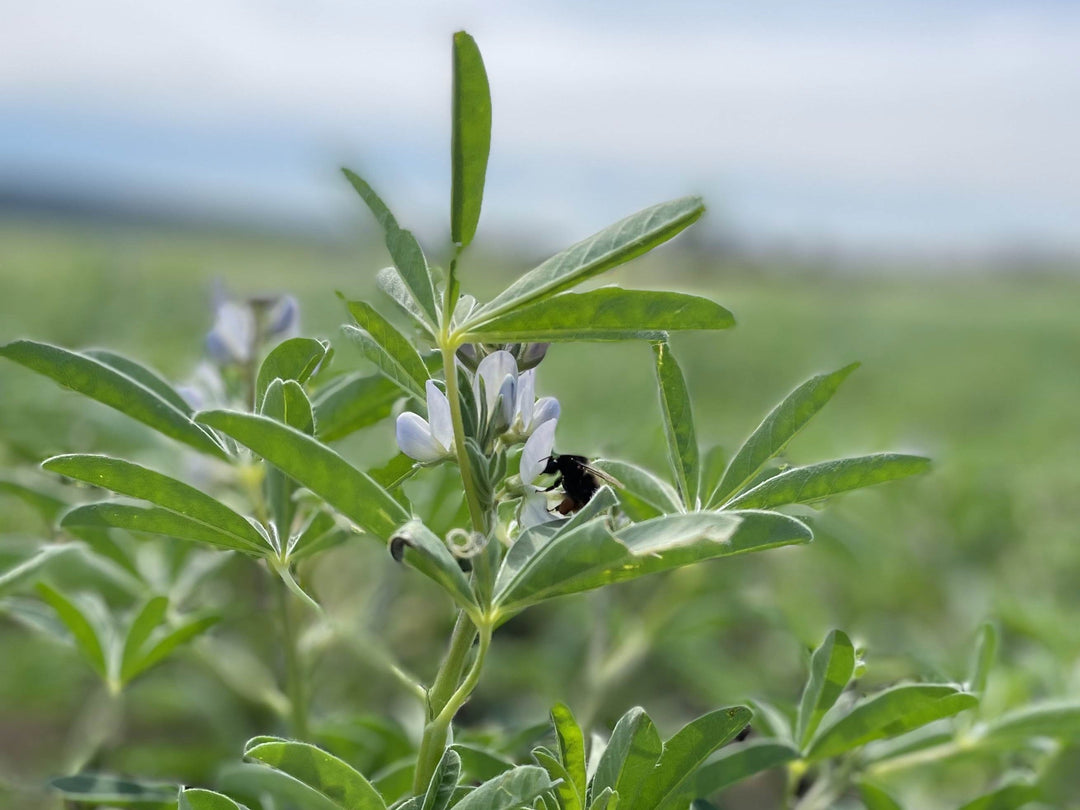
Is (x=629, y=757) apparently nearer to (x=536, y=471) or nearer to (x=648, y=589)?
(x=536, y=471)

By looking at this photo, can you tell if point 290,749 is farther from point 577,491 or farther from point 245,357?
point 245,357

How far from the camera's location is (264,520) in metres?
0.84

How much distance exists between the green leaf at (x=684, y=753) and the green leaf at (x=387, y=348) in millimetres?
261

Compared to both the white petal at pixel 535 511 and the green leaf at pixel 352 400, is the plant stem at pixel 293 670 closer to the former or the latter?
the green leaf at pixel 352 400

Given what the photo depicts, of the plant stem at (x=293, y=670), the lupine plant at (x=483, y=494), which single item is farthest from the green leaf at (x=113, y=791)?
the plant stem at (x=293, y=670)

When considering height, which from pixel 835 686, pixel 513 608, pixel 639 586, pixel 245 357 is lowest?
pixel 639 586

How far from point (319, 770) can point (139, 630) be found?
0.40 m

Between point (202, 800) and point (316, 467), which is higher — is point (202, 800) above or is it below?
below

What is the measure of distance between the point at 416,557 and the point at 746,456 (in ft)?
0.86

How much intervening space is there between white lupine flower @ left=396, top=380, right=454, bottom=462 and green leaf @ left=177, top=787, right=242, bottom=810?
223 millimetres

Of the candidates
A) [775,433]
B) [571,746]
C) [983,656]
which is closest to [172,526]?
[571,746]

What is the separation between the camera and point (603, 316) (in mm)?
531

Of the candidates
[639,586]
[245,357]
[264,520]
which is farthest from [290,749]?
[639,586]

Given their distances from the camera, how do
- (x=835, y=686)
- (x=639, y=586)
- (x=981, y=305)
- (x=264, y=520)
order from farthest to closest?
(x=981, y=305), (x=639, y=586), (x=264, y=520), (x=835, y=686)
